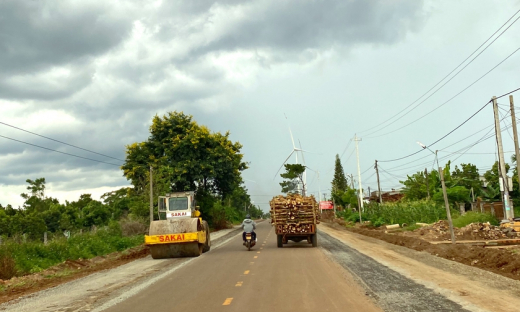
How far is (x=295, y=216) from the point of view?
893 inches

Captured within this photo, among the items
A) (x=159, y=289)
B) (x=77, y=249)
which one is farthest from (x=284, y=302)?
(x=77, y=249)

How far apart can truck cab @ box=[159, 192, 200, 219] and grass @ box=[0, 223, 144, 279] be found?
3.93m

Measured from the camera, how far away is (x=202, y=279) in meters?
12.4

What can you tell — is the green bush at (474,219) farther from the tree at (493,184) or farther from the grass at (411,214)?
the tree at (493,184)

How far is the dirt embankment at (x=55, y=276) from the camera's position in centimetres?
1295

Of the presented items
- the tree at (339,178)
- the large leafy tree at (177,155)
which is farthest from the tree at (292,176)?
the large leafy tree at (177,155)

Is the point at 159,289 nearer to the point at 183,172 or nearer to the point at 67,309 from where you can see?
the point at 67,309

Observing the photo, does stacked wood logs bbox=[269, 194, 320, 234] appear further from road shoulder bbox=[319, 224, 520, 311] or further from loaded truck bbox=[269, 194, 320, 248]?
road shoulder bbox=[319, 224, 520, 311]

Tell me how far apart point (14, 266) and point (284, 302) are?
1163 centimetres

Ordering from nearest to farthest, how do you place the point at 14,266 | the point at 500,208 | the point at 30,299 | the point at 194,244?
the point at 30,299
the point at 14,266
the point at 194,244
the point at 500,208

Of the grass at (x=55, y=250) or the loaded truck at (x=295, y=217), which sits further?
the loaded truck at (x=295, y=217)

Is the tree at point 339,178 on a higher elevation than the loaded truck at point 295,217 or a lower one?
higher

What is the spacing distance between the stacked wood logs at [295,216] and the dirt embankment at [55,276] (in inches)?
290

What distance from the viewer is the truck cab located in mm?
22984
